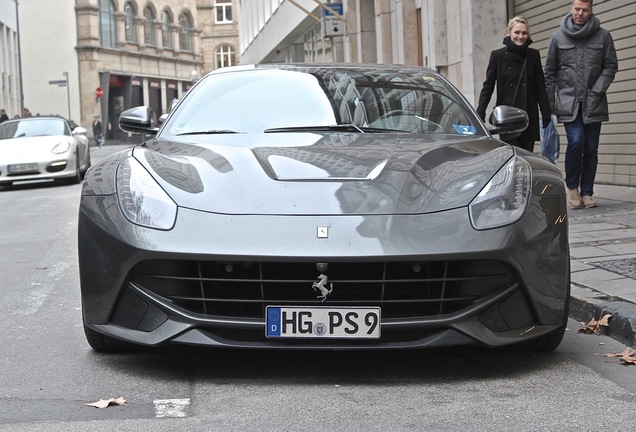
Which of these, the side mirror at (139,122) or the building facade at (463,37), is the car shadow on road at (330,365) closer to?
the side mirror at (139,122)

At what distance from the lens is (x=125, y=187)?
15.3ft

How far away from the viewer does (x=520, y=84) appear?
9836mm

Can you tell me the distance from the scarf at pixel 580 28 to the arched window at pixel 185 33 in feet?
256

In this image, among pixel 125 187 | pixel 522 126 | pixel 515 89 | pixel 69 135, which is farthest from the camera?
pixel 69 135

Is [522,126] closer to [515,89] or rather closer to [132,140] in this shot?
[515,89]

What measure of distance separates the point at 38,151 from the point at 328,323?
16.7 meters

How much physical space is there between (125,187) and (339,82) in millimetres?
1734

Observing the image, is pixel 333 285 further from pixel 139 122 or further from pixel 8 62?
pixel 8 62

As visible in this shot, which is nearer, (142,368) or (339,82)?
(142,368)

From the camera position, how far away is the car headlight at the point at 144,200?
443 centimetres

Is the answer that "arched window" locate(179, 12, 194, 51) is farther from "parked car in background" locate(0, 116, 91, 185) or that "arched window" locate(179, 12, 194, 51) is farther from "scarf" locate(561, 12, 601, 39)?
"scarf" locate(561, 12, 601, 39)

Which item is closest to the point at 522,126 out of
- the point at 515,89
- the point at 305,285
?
the point at 305,285

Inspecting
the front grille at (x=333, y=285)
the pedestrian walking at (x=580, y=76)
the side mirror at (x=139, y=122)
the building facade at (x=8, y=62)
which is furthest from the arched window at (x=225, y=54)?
the front grille at (x=333, y=285)

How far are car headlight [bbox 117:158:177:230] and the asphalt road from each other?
2.08 ft
